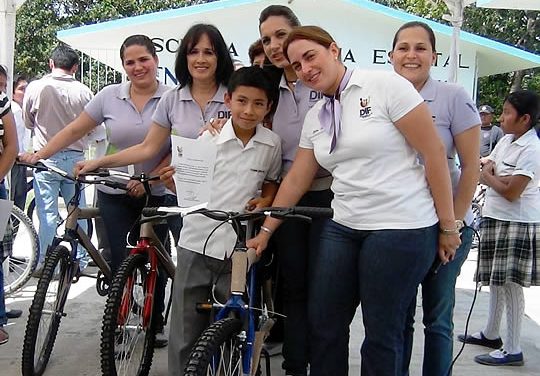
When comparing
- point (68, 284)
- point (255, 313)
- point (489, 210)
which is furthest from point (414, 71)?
point (68, 284)

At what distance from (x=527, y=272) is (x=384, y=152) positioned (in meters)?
1.84

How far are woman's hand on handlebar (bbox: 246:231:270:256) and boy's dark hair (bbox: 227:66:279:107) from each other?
61 centimetres

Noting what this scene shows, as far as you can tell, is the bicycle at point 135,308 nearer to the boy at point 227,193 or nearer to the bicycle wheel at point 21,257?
the boy at point 227,193

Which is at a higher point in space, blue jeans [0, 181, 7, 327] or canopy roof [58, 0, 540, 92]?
canopy roof [58, 0, 540, 92]

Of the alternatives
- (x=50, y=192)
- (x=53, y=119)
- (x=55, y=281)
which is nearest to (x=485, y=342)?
(x=55, y=281)

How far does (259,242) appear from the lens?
2461 mm

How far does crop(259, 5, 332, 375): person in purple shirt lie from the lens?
2854mm

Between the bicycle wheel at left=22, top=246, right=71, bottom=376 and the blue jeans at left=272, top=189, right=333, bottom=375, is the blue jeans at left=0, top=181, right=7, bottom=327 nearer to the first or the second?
the bicycle wheel at left=22, top=246, right=71, bottom=376

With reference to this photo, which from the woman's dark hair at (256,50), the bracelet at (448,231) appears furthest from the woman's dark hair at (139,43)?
the bracelet at (448,231)

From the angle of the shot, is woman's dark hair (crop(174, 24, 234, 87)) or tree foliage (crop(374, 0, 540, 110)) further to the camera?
tree foliage (crop(374, 0, 540, 110))

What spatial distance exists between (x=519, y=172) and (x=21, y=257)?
4019mm

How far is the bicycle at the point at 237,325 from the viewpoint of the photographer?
2123mm

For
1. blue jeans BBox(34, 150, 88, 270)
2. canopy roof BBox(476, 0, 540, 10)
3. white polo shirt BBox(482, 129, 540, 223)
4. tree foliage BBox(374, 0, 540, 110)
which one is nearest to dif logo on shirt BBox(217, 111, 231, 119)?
white polo shirt BBox(482, 129, 540, 223)

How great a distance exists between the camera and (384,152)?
2240 mm
